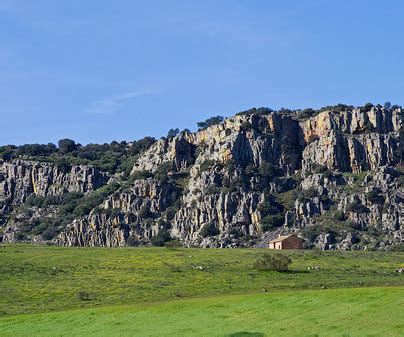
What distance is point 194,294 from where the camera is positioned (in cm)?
7006

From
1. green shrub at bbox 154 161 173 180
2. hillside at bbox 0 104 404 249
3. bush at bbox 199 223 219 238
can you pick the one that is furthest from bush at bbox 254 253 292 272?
green shrub at bbox 154 161 173 180

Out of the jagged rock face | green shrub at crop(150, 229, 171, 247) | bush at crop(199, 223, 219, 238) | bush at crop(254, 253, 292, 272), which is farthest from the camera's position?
the jagged rock face

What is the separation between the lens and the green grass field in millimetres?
51812

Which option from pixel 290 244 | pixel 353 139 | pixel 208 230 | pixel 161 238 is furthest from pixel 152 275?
pixel 353 139

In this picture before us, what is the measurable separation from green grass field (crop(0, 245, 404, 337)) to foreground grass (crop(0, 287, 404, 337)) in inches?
2.6

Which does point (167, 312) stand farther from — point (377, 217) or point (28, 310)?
point (377, 217)

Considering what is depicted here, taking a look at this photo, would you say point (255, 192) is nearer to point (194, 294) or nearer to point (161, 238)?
point (161, 238)

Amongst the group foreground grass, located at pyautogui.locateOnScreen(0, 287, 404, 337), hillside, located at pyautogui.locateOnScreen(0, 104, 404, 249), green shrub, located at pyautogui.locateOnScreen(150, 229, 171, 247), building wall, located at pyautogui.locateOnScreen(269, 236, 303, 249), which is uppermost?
hillside, located at pyautogui.locateOnScreen(0, 104, 404, 249)

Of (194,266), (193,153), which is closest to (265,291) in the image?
(194,266)

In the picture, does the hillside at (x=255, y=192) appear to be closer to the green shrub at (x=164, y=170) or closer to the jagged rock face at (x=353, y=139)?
the jagged rock face at (x=353, y=139)

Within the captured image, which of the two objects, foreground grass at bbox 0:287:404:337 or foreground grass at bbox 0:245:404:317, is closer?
foreground grass at bbox 0:287:404:337

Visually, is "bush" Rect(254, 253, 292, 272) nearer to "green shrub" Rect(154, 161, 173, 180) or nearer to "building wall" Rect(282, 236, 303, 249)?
"building wall" Rect(282, 236, 303, 249)

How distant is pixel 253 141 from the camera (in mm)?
184125

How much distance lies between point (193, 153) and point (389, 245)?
6532 cm
